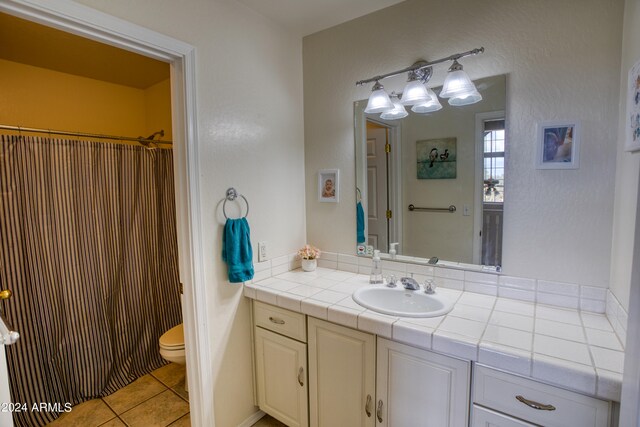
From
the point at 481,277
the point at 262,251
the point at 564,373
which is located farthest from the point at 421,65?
the point at 564,373

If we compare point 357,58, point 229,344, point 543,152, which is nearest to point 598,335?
point 543,152

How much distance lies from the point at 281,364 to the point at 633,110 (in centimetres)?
187

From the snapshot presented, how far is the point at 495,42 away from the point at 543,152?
22.9 inches

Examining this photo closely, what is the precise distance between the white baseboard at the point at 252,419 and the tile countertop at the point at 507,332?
0.77m

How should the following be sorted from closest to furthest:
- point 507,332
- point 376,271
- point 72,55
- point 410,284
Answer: point 507,332 < point 410,284 < point 376,271 < point 72,55

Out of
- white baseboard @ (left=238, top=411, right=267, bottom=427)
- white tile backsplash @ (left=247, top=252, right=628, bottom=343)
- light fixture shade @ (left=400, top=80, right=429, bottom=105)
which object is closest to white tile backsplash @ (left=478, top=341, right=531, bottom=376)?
white tile backsplash @ (left=247, top=252, right=628, bottom=343)

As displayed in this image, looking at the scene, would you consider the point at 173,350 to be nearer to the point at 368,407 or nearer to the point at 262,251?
the point at 262,251

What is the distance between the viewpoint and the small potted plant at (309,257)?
2.14 meters

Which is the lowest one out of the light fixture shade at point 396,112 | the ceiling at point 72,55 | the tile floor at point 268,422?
the tile floor at point 268,422

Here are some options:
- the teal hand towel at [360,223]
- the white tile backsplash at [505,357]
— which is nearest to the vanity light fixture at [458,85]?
the teal hand towel at [360,223]

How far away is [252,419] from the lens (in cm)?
195

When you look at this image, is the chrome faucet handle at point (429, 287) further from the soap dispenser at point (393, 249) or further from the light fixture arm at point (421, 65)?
the light fixture arm at point (421, 65)

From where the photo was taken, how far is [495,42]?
1.56 meters

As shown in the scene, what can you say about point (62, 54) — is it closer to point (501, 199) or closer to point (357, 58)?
point (357, 58)
